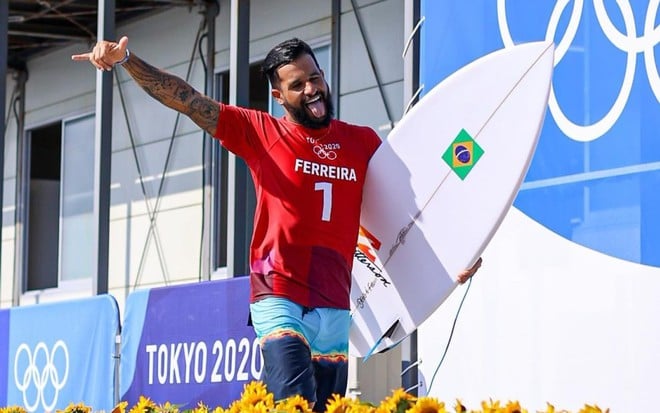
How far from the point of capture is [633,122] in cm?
428

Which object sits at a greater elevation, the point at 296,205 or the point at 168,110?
the point at 168,110

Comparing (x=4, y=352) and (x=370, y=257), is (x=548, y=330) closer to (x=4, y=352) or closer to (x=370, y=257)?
(x=370, y=257)

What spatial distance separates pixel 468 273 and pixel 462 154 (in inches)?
20.3

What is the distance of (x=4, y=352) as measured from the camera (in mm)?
8344

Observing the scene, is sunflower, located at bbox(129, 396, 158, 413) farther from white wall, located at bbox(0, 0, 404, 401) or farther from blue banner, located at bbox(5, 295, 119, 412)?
white wall, located at bbox(0, 0, 404, 401)

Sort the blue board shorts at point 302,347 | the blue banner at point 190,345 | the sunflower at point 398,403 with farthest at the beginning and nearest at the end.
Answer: the blue banner at point 190,345
the blue board shorts at point 302,347
the sunflower at point 398,403

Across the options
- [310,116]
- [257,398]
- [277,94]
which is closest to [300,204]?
[310,116]

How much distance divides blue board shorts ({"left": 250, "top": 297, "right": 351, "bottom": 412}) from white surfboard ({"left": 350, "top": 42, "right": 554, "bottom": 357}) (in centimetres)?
43

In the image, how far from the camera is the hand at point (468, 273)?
4.41 m

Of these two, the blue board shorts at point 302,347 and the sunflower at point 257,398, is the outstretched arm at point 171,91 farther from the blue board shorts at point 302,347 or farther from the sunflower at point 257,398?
the sunflower at point 257,398

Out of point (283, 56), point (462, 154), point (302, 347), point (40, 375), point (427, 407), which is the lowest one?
point (427, 407)

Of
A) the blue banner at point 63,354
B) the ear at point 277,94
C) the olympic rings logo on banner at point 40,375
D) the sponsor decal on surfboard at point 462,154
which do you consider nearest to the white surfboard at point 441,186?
the sponsor decal on surfboard at point 462,154

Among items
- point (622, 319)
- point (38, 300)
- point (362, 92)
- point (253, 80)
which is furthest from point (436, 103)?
point (38, 300)

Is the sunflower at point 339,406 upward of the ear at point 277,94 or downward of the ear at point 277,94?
downward
